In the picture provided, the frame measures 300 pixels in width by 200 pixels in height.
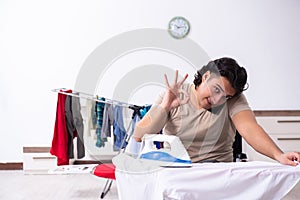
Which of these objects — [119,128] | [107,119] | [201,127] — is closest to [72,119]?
[107,119]

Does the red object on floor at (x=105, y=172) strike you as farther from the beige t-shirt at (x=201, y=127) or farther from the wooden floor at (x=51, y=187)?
the beige t-shirt at (x=201, y=127)

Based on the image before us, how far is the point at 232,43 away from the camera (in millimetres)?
3449

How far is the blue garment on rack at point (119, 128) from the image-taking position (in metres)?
2.55

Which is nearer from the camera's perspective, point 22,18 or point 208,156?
point 208,156

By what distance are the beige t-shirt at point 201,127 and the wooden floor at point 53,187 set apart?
135 cm

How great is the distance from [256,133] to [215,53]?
7.69 feet

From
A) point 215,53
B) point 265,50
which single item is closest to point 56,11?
point 215,53

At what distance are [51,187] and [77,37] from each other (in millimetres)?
1597

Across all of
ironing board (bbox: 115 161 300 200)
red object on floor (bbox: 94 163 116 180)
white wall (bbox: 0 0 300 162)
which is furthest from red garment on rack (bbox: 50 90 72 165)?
ironing board (bbox: 115 161 300 200)

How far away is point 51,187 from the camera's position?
8.92 feet

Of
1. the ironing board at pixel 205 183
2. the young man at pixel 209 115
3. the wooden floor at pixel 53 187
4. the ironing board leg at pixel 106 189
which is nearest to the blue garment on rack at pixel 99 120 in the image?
the ironing board leg at pixel 106 189

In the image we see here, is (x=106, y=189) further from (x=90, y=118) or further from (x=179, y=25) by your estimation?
(x=179, y=25)

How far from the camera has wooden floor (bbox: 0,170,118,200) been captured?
2.47 meters

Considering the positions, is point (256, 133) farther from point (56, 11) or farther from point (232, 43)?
point (56, 11)
